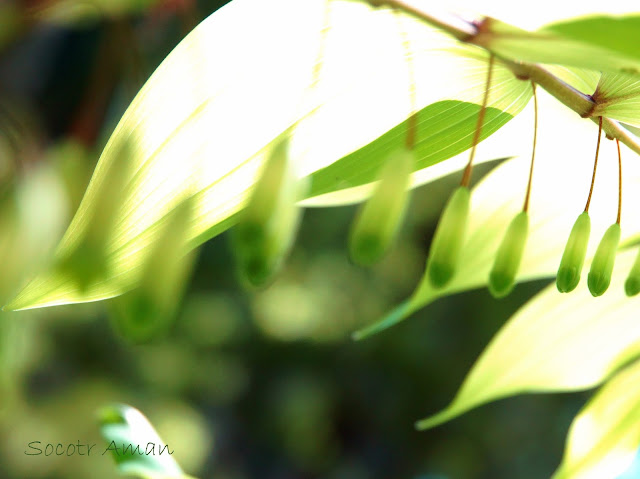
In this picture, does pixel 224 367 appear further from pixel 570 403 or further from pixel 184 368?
pixel 570 403

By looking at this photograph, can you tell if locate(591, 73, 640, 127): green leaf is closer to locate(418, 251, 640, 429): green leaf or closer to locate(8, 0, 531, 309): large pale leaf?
locate(8, 0, 531, 309): large pale leaf

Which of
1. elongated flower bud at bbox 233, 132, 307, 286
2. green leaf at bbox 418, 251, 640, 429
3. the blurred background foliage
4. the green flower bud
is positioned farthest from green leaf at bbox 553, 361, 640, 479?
the blurred background foliage

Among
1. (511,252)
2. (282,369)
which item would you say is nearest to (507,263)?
(511,252)

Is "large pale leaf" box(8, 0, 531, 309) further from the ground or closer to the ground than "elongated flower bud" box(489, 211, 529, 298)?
further from the ground

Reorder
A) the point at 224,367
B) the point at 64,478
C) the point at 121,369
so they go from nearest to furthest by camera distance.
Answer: the point at 64,478 < the point at 121,369 < the point at 224,367

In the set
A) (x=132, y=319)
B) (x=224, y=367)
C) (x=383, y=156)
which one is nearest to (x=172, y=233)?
(x=132, y=319)

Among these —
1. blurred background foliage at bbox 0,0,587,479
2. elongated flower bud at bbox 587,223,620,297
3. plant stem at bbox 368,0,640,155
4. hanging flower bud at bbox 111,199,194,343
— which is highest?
blurred background foliage at bbox 0,0,587,479

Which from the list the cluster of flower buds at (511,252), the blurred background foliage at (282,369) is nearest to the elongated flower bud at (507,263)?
the cluster of flower buds at (511,252)
